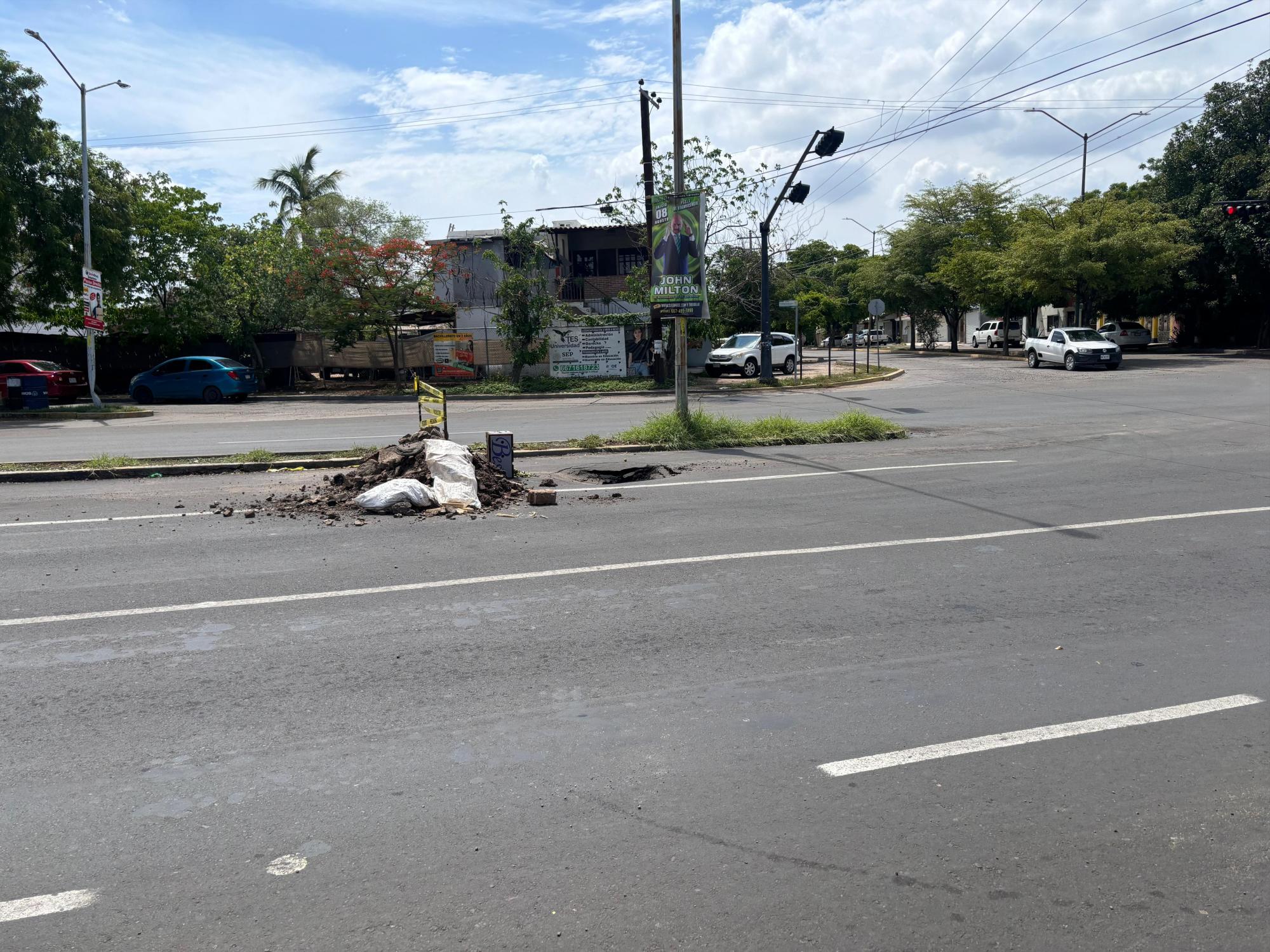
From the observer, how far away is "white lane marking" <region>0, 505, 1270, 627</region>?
6.37 metres

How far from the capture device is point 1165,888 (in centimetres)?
324

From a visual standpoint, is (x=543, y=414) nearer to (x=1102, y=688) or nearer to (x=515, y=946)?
(x=1102, y=688)

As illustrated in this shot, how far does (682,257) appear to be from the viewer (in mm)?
15422

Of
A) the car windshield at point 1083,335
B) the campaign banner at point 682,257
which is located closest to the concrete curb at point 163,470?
the campaign banner at point 682,257

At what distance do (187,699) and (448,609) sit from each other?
1.85m

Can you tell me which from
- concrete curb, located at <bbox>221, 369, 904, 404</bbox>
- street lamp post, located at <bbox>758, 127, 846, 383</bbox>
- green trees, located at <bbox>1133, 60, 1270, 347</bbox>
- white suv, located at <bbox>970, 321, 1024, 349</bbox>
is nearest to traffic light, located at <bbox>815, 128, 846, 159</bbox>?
street lamp post, located at <bbox>758, 127, 846, 383</bbox>

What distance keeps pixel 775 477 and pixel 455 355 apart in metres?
25.6

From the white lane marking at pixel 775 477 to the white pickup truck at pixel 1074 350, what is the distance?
24.7 m

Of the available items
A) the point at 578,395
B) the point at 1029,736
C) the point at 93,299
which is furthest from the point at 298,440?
the point at 1029,736

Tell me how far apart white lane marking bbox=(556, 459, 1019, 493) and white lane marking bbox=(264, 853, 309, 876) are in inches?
307

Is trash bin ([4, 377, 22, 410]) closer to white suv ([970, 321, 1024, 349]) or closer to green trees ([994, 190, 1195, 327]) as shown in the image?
green trees ([994, 190, 1195, 327])

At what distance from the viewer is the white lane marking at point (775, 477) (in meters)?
11.5

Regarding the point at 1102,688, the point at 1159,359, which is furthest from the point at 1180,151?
the point at 1102,688

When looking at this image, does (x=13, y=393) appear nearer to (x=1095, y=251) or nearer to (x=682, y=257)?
(x=682, y=257)
